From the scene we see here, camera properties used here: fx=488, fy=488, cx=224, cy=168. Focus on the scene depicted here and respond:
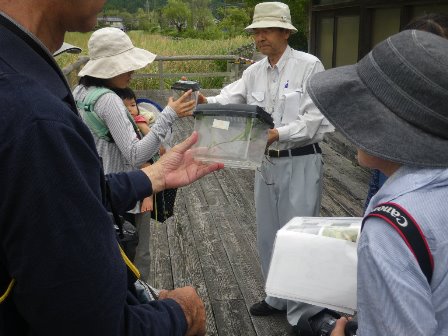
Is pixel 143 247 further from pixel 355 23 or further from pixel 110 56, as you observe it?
pixel 355 23

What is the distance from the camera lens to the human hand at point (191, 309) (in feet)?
3.84

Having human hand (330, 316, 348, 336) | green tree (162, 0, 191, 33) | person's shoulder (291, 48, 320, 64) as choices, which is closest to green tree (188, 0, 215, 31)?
green tree (162, 0, 191, 33)

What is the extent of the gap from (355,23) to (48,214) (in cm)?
659

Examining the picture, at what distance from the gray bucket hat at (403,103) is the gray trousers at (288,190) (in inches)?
68.7

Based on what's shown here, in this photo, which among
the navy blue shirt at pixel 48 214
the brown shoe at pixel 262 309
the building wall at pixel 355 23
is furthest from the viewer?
the building wall at pixel 355 23

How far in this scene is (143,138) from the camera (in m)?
2.44

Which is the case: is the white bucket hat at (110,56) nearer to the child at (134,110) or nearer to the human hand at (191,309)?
the child at (134,110)

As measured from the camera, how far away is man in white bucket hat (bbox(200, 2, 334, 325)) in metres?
2.74

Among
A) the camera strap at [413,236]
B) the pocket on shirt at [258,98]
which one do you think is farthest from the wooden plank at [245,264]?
the camera strap at [413,236]

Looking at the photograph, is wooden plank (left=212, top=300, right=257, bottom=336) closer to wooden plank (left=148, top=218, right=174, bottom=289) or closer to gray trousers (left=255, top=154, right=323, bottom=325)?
gray trousers (left=255, top=154, right=323, bottom=325)

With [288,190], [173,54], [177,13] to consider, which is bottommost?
[177,13]

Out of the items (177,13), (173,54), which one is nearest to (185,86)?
(173,54)

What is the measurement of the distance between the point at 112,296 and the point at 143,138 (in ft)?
5.32

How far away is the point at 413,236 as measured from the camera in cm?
94
